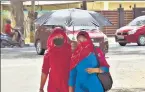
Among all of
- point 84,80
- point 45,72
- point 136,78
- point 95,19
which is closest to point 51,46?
point 45,72

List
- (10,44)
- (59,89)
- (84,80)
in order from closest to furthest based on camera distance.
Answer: (84,80) → (59,89) → (10,44)

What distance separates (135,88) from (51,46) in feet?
16.7

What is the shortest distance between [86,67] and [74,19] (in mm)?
2341

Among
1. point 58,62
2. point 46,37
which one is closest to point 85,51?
point 58,62

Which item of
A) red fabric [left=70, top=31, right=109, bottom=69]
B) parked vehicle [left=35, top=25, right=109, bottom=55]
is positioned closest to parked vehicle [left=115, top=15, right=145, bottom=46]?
parked vehicle [left=35, top=25, right=109, bottom=55]

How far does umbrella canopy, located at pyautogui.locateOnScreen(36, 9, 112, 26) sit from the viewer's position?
7.13m

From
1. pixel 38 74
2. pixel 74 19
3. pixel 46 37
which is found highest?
pixel 74 19

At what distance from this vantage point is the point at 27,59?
1753 cm

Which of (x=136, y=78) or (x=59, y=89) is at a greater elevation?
(x=59, y=89)

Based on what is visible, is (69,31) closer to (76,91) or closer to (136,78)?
(136,78)

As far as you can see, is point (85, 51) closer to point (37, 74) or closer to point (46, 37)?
point (37, 74)

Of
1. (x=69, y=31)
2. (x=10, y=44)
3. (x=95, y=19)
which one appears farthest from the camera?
(x=10, y=44)

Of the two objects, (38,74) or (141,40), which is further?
(141,40)

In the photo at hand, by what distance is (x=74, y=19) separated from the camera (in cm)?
738
